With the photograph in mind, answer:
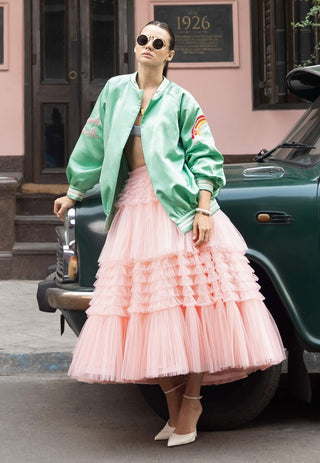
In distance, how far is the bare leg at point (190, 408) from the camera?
4.28m

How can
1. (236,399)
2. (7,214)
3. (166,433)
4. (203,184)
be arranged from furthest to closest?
1. (7,214)
2. (236,399)
3. (166,433)
4. (203,184)

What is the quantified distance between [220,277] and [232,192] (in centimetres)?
51

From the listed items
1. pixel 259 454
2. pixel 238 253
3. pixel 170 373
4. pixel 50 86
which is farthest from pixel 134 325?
pixel 50 86

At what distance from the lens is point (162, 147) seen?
4.18m

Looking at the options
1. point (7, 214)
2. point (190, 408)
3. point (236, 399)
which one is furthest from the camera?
point (7, 214)

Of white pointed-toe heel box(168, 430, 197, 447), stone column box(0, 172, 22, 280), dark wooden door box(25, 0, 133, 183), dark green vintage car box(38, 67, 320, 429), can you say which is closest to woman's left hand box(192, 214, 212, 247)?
dark green vintage car box(38, 67, 320, 429)

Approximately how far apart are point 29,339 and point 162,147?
3070 mm

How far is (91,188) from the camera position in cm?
456

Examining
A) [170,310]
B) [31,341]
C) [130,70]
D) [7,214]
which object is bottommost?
[31,341]

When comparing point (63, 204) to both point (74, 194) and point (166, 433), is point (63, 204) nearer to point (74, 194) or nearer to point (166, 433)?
point (74, 194)

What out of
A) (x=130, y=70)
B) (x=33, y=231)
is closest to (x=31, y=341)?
(x=33, y=231)

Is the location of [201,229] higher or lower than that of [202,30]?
lower

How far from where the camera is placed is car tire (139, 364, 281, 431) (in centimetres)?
450

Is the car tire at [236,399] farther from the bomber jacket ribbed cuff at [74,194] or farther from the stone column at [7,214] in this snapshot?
the stone column at [7,214]
